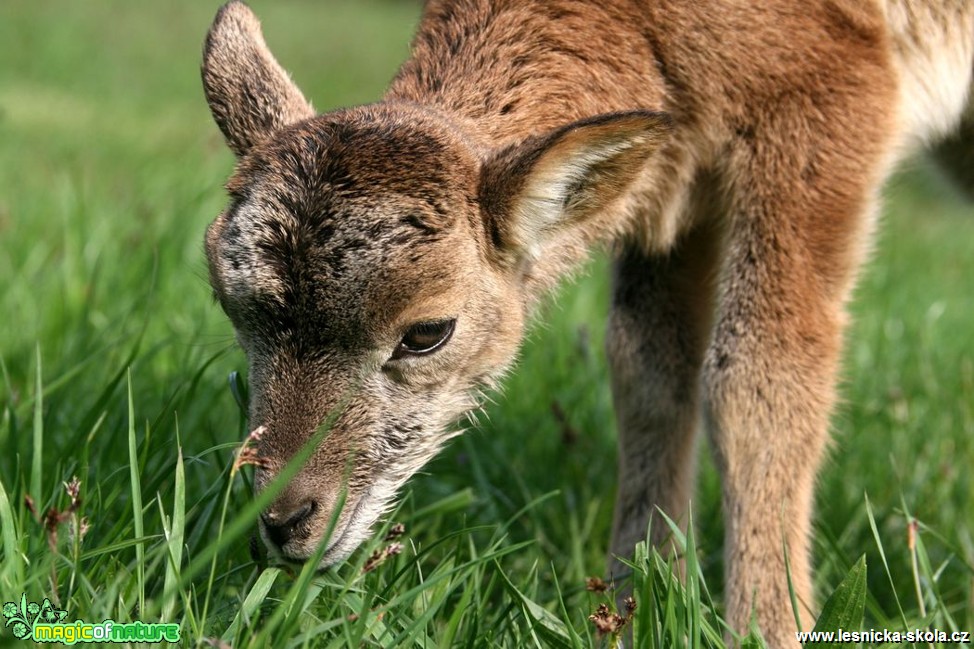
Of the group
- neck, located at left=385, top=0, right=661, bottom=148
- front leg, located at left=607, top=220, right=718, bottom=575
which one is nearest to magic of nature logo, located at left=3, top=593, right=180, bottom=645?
neck, located at left=385, top=0, right=661, bottom=148

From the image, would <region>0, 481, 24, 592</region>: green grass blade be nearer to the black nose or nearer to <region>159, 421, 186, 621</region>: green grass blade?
<region>159, 421, 186, 621</region>: green grass blade

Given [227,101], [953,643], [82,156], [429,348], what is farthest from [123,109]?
[953,643]

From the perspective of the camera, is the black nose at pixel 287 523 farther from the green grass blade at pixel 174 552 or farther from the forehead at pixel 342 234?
the forehead at pixel 342 234

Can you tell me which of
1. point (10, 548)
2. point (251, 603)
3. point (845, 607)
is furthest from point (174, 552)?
point (845, 607)

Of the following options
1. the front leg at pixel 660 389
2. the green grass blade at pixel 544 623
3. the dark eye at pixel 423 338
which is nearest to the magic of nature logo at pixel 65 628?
Answer: the green grass blade at pixel 544 623

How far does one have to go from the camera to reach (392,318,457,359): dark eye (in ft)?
11.0

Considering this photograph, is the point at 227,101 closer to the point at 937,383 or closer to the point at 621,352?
the point at 621,352

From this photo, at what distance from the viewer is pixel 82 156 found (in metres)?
10.0

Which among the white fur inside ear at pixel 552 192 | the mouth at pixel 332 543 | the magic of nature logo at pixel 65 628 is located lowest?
the mouth at pixel 332 543

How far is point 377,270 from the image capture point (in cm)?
320

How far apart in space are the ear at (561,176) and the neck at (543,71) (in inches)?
13.5

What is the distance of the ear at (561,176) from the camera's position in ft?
11.1

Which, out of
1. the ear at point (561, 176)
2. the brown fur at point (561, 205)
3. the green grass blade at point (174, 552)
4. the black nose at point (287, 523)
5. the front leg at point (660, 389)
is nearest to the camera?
the green grass blade at point (174, 552)

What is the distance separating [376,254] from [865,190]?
1.72 meters
